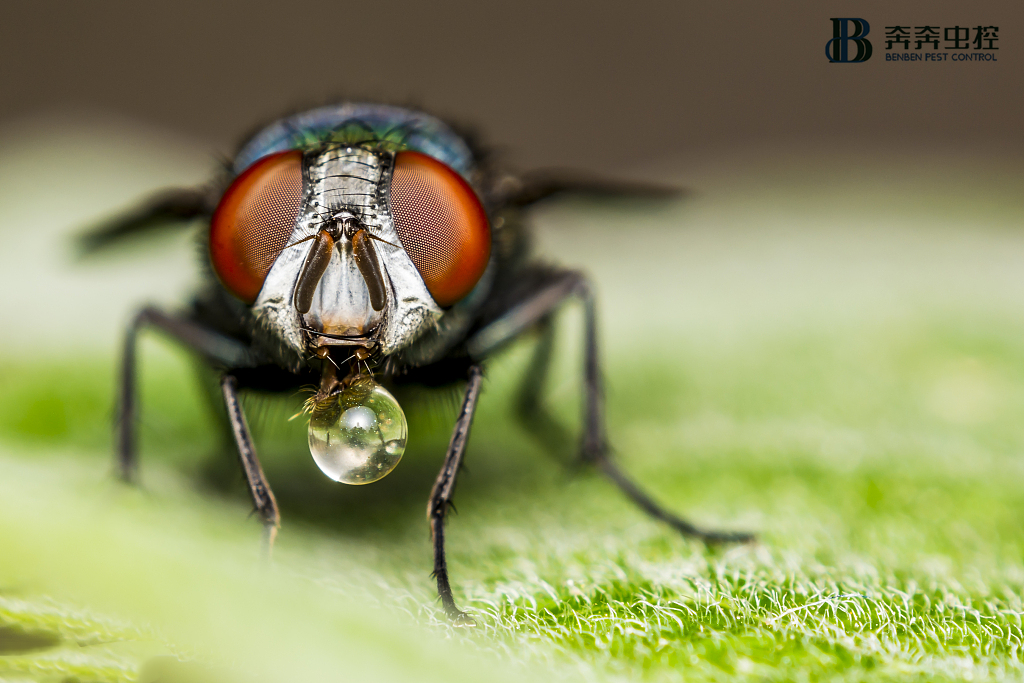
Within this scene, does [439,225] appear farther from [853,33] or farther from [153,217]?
[853,33]

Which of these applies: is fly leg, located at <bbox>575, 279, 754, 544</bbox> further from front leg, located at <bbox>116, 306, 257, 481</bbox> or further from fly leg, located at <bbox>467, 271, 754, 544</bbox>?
Result: front leg, located at <bbox>116, 306, 257, 481</bbox>

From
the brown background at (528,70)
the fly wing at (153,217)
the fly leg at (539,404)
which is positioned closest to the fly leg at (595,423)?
the fly leg at (539,404)

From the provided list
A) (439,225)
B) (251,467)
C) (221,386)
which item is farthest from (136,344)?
(439,225)

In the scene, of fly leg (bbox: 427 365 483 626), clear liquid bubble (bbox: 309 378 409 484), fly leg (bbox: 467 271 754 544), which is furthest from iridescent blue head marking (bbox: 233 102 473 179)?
clear liquid bubble (bbox: 309 378 409 484)

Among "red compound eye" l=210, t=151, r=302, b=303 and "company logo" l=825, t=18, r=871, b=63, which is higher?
"company logo" l=825, t=18, r=871, b=63

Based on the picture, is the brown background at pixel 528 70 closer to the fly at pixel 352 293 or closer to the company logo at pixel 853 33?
the company logo at pixel 853 33

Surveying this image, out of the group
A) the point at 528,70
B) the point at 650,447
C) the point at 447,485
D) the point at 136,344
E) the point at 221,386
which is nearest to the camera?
the point at 447,485

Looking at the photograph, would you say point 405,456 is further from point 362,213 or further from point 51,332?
point 51,332
